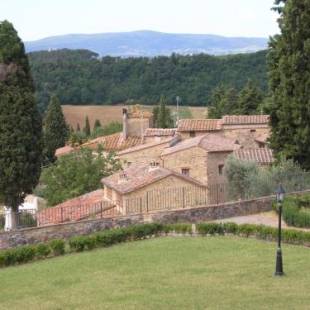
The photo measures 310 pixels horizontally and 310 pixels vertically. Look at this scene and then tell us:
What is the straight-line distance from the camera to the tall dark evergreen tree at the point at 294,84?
34463 mm

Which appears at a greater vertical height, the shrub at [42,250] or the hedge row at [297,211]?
the hedge row at [297,211]

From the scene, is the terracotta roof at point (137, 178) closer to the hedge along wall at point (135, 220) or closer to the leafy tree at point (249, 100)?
the hedge along wall at point (135, 220)

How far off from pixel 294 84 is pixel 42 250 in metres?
15.2

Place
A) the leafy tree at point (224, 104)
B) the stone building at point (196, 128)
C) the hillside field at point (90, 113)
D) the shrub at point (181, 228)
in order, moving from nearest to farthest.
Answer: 1. the shrub at point (181, 228)
2. the stone building at point (196, 128)
3. the leafy tree at point (224, 104)
4. the hillside field at point (90, 113)

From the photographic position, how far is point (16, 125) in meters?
35.3

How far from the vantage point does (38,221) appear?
100ft

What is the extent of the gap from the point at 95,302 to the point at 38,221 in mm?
13338

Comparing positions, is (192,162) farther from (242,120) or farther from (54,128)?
(54,128)

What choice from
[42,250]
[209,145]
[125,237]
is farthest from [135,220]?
[209,145]

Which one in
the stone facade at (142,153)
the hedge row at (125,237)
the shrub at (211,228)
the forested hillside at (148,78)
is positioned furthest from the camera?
the forested hillside at (148,78)

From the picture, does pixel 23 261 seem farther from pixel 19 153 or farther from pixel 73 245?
pixel 19 153

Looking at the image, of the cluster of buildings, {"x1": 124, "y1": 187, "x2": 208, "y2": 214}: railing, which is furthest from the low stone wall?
the cluster of buildings

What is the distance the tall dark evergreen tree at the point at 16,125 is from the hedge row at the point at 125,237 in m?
8.48

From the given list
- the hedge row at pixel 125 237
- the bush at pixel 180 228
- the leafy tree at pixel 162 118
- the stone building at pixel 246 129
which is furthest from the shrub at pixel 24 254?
the leafy tree at pixel 162 118
